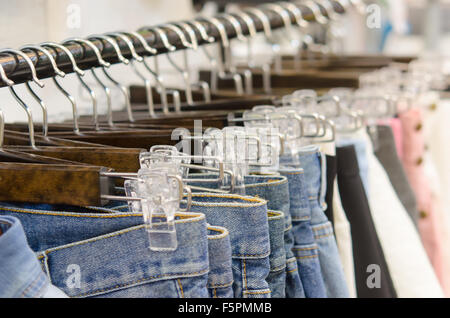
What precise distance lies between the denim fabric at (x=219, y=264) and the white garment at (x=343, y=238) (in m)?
0.34

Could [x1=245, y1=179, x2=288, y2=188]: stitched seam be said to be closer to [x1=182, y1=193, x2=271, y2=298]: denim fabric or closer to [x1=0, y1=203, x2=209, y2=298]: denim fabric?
[x1=182, y1=193, x2=271, y2=298]: denim fabric

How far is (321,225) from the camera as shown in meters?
0.92

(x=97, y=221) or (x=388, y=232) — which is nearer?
(x=97, y=221)

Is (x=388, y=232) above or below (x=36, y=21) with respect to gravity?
below

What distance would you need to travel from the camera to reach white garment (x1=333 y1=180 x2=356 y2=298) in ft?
3.26

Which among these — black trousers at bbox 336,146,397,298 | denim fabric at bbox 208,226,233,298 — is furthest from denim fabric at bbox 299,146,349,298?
denim fabric at bbox 208,226,233,298

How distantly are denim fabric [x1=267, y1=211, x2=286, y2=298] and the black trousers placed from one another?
0.26m

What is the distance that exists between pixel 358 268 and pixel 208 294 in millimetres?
424

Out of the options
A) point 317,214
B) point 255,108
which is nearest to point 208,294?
point 317,214

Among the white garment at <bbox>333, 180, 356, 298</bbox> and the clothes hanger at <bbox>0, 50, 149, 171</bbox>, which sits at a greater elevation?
the clothes hanger at <bbox>0, 50, 149, 171</bbox>

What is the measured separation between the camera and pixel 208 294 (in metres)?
0.69

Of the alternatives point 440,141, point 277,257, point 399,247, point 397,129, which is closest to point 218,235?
point 277,257

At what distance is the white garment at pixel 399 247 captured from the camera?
1.09 metres
